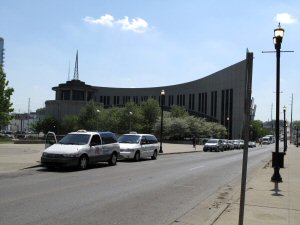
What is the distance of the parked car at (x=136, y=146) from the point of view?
1081 inches

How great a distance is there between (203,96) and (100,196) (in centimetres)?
12270

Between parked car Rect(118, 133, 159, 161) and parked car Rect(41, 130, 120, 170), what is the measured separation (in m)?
3.14

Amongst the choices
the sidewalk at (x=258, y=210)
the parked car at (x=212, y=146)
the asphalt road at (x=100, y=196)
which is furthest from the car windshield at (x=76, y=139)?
the parked car at (x=212, y=146)

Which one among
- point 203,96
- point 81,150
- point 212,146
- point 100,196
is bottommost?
point 100,196

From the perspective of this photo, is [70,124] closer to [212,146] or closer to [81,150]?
[212,146]

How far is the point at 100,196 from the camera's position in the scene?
12.3 meters

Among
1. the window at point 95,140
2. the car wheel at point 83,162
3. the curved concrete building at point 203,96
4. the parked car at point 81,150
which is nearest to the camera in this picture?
the parked car at point 81,150

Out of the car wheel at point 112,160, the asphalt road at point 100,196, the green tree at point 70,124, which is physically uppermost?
the green tree at point 70,124

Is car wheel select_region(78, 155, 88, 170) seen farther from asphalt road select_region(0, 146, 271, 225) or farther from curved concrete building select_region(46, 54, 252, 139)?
curved concrete building select_region(46, 54, 252, 139)

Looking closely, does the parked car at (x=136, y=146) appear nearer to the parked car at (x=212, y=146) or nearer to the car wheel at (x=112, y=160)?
the car wheel at (x=112, y=160)

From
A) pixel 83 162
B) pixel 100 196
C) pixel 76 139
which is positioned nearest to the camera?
pixel 100 196

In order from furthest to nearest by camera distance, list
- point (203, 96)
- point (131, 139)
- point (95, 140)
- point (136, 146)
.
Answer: point (203, 96), point (131, 139), point (136, 146), point (95, 140)

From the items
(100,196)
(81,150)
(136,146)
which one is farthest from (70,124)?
(100,196)

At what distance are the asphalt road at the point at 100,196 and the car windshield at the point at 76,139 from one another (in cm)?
230
